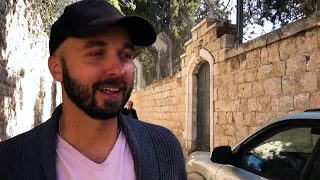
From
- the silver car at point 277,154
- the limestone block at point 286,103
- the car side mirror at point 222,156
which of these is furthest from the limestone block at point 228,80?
the car side mirror at point 222,156

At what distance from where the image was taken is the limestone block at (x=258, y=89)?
6902mm

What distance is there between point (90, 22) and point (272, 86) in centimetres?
568

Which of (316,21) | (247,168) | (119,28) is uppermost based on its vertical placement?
(316,21)

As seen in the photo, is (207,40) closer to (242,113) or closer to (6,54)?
(242,113)

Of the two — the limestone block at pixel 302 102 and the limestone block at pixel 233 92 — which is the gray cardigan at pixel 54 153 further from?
the limestone block at pixel 233 92

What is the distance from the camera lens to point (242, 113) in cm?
767

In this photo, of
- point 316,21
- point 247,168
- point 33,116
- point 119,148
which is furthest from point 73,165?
point 33,116

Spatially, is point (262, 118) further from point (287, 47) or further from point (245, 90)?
point (287, 47)

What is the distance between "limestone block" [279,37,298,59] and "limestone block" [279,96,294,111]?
2.09 ft

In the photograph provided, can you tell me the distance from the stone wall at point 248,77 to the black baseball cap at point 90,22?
452 cm

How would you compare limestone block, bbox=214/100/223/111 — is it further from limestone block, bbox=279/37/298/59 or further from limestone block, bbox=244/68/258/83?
limestone block, bbox=279/37/298/59

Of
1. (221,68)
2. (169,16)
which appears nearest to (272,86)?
(221,68)

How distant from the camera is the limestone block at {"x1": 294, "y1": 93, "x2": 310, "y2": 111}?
18.5 feet

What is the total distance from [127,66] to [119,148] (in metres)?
0.29
